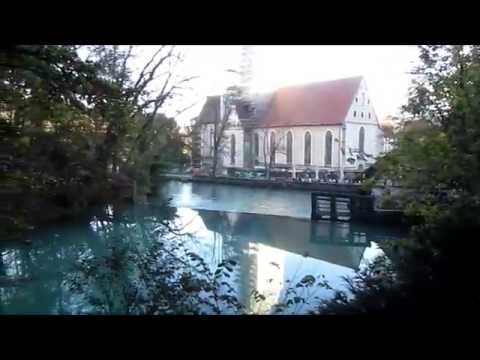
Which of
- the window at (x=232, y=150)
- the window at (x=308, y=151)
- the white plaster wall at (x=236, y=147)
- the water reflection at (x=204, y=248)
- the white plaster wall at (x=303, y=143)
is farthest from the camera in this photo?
the window at (x=232, y=150)

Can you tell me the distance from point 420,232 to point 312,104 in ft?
14.3

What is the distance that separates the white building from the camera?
227 inches

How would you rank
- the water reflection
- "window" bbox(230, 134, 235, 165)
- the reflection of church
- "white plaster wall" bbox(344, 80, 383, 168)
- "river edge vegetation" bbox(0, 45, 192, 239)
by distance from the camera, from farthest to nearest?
1. "window" bbox(230, 134, 235, 165)
2. "white plaster wall" bbox(344, 80, 383, 168)
3. the reflection of church
4. the water reflection
5. "river edge vegetation" bbox(0, 45, 192, 239)

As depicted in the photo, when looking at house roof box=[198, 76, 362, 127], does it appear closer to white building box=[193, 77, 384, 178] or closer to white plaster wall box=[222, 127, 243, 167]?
white building box=[193, 77, 384, 178]

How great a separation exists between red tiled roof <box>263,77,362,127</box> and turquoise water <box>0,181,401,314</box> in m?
1.40

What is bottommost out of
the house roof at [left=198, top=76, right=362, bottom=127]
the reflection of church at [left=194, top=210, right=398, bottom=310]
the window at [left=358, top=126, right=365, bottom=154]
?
the reflection of church at [left=194, top=210, right=398, bottom=310]

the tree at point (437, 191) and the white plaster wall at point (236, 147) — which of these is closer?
the tree at point (437, 191)

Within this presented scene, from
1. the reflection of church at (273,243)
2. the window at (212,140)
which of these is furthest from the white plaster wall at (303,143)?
the reflection of church at (273,243)

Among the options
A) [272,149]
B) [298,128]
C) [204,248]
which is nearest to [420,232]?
[204,248]

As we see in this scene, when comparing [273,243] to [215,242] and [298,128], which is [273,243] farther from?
[298,128]

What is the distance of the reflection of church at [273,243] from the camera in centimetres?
420

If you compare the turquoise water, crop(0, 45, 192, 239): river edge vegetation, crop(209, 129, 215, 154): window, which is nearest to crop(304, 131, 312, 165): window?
the turquoise water

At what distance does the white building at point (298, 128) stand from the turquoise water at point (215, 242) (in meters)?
0.80

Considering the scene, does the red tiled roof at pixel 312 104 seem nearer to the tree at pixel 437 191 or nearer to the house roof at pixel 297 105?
the house roof at pixel 297 105
